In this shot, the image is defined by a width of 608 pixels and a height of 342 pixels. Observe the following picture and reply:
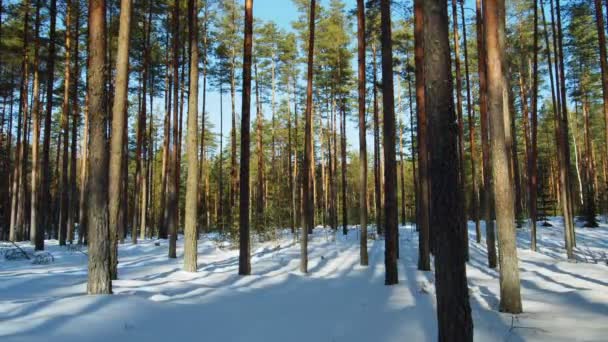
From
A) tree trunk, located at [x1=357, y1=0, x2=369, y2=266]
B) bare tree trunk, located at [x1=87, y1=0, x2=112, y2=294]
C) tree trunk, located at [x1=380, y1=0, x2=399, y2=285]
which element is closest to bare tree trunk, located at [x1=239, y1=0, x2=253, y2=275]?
tree trunk, located at [x1=380, y1=0, x2=399, y2=285]

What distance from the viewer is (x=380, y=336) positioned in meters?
5.21

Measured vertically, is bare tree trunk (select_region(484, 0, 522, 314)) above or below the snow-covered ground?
above

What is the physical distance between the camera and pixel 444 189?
11.7ft

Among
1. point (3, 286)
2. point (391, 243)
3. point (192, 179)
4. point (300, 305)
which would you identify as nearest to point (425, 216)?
point (391, 243)

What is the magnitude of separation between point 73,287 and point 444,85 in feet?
24.2

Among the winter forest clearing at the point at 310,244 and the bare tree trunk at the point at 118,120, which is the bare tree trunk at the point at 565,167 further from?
the bare tree trunk at the point at 118,120

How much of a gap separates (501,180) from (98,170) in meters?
6.91

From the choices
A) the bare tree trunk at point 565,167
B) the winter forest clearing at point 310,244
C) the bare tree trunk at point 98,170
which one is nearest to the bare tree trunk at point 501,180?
the winter forest clearing at point 310,244

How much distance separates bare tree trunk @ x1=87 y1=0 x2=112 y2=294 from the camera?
247 inches

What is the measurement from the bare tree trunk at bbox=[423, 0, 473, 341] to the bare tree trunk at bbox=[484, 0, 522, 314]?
12.0 ft

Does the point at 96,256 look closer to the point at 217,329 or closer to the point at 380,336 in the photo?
the point at 217,329

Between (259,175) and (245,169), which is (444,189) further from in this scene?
(259,175)

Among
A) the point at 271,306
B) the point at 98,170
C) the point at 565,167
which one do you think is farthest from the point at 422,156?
the point at 98,170

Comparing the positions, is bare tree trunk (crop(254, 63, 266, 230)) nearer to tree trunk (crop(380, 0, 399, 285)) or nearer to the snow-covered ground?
the snow-covered ground
